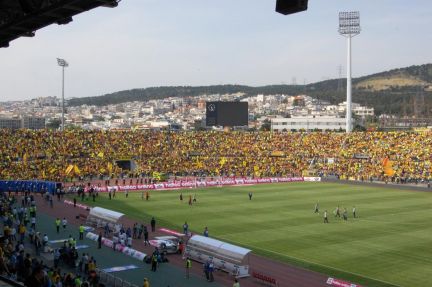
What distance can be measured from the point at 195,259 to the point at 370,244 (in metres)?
11.8

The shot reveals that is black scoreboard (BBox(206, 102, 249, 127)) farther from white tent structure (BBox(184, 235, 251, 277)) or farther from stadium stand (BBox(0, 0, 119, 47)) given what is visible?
stadium stand (BBox(0, 0, 119, 47))

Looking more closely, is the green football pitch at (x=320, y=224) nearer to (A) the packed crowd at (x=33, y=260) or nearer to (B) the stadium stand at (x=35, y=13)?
(A) the packed crowd at (x=33, y=260)

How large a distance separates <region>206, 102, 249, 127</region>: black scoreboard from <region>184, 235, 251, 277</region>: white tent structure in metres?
68.7

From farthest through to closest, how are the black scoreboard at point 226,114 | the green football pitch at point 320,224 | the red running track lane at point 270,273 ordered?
1. the black scoreboard at point 226,114
2. the green football pitch at point 320,224
3. the red running track lane at point 270,273

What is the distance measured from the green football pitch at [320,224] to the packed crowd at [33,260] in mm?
10094

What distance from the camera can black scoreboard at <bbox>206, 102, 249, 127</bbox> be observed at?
9706 centimetres

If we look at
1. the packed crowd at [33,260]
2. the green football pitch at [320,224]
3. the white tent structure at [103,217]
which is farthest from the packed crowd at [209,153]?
the packed crowd at [33,260]

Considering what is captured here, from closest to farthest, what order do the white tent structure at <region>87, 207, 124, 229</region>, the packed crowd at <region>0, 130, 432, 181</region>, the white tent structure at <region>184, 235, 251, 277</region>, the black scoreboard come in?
the white tent structure at <region>184, 235, 251, 277</region> → the white tent structure at <region>87, 207, 124, 229</region> → the packed crowd at <region>0, 130, 432, 181</region> → the black scoreboard

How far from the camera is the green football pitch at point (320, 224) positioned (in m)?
28.1

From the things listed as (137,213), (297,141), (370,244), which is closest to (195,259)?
(370,244)

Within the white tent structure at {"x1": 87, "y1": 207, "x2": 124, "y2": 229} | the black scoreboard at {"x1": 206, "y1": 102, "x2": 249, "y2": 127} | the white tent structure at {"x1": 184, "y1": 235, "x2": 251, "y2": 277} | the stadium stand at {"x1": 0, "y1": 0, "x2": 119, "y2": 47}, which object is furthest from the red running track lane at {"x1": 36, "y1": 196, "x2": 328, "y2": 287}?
the black scoreboard at {"x1": 206, "y1": 102, "x2": 249, "y2": 127}

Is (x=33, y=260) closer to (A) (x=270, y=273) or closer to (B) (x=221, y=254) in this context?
(B) (x=221, y=254)

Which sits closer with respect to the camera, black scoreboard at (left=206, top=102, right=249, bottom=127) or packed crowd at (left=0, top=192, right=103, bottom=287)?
packed crowd at (left=0, top=192, right=103, bottom=287)

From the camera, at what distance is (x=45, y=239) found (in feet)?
95.5
